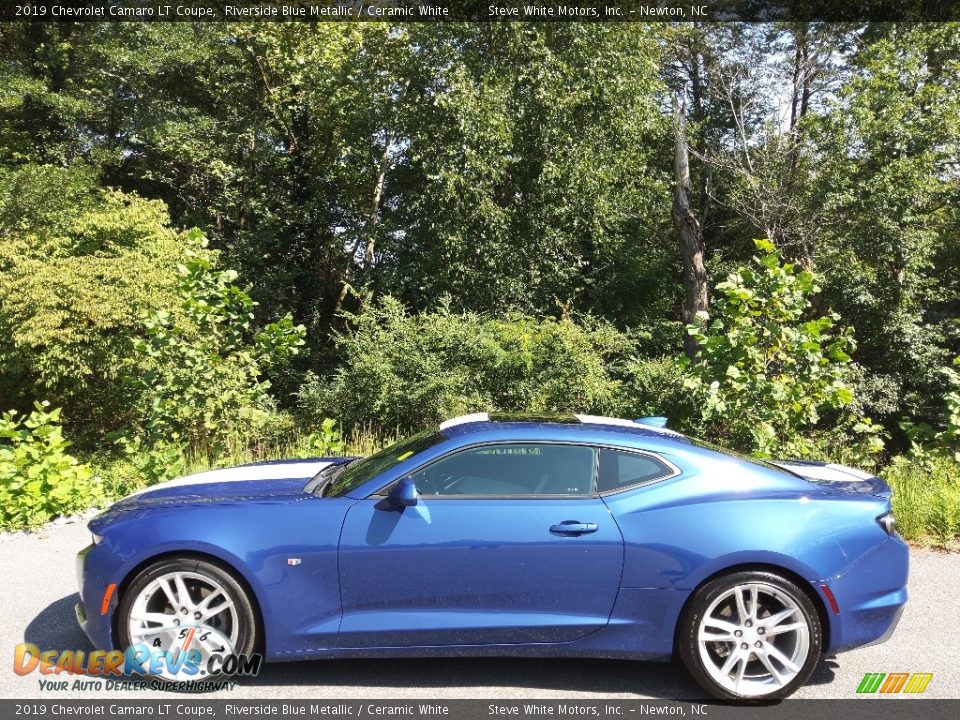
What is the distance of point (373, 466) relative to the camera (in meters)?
4.48

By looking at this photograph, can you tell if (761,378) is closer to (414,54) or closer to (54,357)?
(54,357)

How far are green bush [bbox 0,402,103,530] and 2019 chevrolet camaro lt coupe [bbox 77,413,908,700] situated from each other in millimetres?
3324

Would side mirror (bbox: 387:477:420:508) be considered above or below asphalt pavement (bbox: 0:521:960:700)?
above

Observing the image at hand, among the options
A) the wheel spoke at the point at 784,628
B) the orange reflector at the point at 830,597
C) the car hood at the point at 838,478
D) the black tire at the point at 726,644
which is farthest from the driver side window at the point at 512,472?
the car hood at the point at 838,478

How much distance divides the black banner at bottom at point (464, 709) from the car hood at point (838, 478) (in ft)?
3.48

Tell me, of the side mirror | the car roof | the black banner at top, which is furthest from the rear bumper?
the black banner at top

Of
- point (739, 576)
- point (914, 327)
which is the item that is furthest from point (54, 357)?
point (914, 327)

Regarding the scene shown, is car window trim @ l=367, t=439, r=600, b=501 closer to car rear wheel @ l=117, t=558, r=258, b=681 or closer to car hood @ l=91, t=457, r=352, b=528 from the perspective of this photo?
car hood @ l=91, t=457, r=352, b=528

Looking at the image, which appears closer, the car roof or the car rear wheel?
the car rear wheel

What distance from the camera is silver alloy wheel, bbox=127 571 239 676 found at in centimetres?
395

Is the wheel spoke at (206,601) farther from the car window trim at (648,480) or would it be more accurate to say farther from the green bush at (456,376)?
the green bush at (456,376)

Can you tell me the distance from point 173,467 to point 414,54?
Result: 1075cm

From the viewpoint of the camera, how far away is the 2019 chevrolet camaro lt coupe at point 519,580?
3918 mm

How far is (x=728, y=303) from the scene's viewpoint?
7.88 meters
